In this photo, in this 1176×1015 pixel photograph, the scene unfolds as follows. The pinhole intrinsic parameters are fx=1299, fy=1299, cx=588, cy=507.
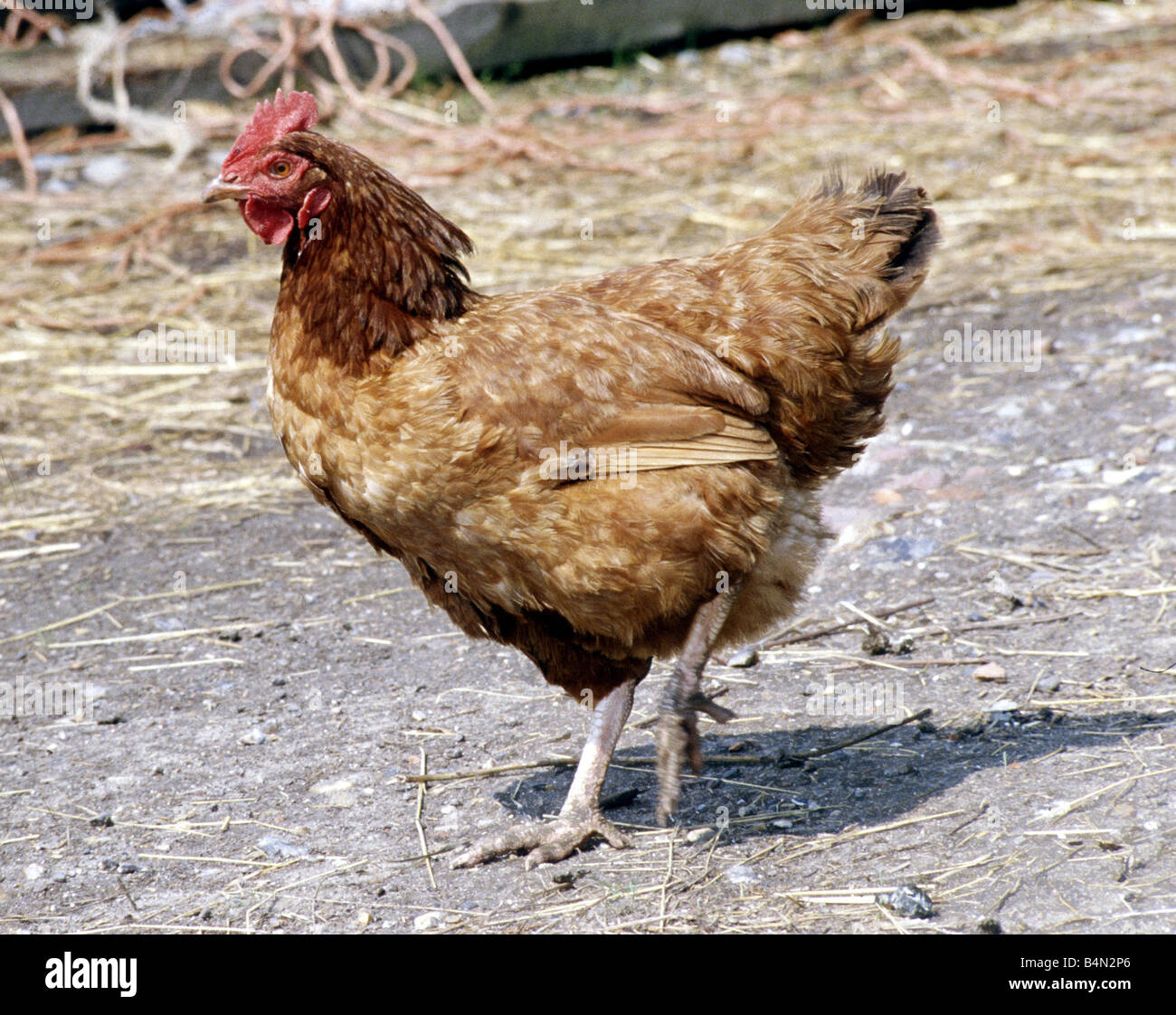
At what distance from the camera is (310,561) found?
5.36 metres

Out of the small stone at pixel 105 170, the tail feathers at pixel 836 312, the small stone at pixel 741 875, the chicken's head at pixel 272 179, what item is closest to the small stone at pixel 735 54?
the small stone at pixel 105 170

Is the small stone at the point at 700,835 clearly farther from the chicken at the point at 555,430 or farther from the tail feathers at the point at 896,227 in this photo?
the tail feathers at the point at 896,227

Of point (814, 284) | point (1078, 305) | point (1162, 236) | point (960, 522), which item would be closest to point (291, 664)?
point (814, 284)

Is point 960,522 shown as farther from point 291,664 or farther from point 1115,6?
point 1115,6

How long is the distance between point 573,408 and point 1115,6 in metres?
10.5

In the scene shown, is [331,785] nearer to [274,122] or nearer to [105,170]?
[274,122]

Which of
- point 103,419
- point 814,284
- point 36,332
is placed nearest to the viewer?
point 814,284

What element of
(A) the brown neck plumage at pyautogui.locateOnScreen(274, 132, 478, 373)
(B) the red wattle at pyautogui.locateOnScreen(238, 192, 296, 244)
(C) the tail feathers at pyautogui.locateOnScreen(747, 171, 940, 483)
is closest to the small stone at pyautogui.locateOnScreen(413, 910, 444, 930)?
(A) the brown neck plumage at pyautogui.locateOnScreen(274, 132, 478, 373)

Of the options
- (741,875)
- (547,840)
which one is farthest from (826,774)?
(547,840)

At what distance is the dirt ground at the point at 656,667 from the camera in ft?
11.1

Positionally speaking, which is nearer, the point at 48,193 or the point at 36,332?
the point at 36,332

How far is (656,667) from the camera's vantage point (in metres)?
4.79

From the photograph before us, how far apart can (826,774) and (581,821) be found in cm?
77

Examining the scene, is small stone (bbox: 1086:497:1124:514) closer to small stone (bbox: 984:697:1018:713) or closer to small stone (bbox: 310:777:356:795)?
small stone (bbox: 984:697:1018:713)
